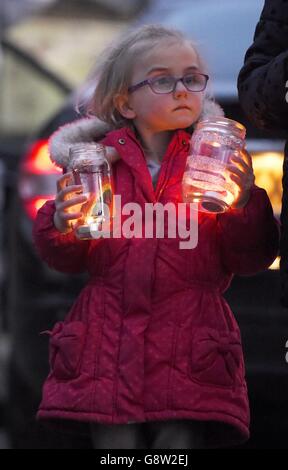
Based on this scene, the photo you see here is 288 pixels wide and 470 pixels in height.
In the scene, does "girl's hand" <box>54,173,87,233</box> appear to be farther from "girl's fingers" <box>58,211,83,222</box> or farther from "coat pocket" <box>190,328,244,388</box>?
"coat pocket" <box>190,328,244,388</box>

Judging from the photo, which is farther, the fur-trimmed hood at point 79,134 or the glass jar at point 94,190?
the fur-trimmed hood at point 79,134

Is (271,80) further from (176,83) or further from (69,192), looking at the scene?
(69,192)

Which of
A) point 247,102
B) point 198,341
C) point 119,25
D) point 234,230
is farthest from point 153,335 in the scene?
point 119,25

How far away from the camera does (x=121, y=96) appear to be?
10.1 feet

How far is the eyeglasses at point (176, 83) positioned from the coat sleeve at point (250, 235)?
26cm

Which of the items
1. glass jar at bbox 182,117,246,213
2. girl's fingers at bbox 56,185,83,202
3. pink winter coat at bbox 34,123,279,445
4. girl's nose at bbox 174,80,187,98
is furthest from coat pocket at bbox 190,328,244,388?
girl's nose at bbox 174,80,187,98

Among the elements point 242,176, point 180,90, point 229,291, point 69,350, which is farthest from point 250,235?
point 229,291

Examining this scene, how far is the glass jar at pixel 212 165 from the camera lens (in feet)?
9.23

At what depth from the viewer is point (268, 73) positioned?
281cm

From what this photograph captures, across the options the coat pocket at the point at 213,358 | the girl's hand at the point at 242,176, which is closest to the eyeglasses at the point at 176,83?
the girl's hand at the point at 242,176

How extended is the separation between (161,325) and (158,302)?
0.16 ft

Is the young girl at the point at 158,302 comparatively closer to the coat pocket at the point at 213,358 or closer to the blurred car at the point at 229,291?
the coat pocket at the point at 213,358

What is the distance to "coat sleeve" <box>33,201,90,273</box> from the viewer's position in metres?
3.01

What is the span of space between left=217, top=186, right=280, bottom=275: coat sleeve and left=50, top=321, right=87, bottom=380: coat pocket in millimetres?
334
